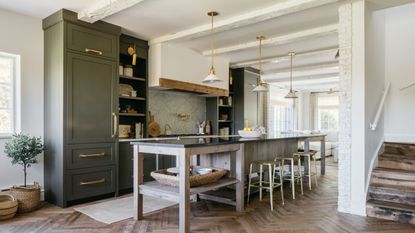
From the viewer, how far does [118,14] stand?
4023 millimetres

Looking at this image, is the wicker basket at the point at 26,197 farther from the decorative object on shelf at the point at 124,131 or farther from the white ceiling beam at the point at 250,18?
the white ceiling beam at the point at 250,18

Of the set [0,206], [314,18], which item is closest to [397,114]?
[314,18]

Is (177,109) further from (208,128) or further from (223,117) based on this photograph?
(223,117)

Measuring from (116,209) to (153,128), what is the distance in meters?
2.03

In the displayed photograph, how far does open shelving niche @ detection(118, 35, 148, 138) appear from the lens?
5.09m

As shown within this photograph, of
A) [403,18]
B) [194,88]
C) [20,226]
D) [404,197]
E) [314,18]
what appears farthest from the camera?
[194,88]

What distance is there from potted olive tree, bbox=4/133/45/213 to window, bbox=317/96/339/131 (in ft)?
36.4

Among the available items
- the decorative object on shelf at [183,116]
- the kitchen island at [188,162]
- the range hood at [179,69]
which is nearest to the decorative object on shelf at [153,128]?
the range hood at [179,69]

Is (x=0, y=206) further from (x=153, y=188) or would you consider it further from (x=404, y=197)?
(x=404, y=197)

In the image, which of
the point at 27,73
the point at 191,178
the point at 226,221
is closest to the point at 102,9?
the point at 27,73

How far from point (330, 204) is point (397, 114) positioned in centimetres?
191

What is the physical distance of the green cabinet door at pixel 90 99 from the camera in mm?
3941

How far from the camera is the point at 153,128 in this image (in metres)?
5.52

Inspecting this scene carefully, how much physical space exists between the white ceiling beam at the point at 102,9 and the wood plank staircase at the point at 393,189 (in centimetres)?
369
